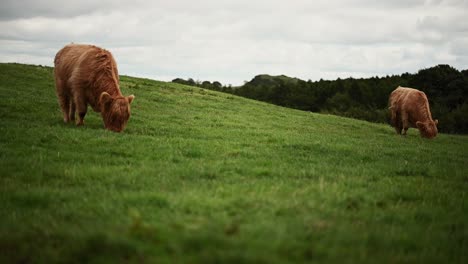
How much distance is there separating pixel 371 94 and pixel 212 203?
78.2 meters

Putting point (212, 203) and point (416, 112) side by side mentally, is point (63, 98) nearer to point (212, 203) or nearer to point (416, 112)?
point (212, 203)

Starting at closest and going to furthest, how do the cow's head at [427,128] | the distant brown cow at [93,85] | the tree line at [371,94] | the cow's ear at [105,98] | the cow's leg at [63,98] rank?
the cow's ear at [105,98] → the distant brown cow at [93,85] → the cow's leg at [63,98] → the cow's head at [427,128] → the tree line at [371,94]

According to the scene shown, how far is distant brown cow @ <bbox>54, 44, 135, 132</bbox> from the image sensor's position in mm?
13336

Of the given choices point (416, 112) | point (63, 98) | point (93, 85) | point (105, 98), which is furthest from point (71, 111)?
point (416, 112)

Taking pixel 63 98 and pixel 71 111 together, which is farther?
pixel 71 111

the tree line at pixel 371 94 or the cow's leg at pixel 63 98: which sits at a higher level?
the tree line at pixel 371 94

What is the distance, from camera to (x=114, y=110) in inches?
520

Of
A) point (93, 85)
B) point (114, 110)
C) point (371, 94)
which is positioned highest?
point (371, 94)

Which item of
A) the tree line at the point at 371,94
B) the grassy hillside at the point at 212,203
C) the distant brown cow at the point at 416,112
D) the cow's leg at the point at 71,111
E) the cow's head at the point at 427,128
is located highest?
the tree line at the point at 371,94

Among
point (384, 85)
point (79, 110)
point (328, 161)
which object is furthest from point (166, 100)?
point (384, 85)

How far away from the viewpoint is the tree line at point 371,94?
181 ft

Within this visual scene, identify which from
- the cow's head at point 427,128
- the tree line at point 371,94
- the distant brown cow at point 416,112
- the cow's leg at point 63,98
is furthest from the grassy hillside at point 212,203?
the tree line at point 371,94

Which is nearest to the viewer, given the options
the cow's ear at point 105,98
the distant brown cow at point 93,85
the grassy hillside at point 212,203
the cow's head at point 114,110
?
the grassy hillside at point 212,203

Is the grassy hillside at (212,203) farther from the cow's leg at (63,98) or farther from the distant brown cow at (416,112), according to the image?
the distant brown cow at (416,112)
